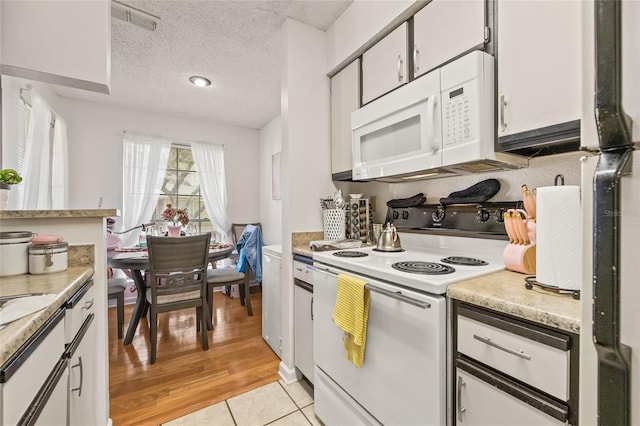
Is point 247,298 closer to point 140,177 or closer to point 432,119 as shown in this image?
point 140,177

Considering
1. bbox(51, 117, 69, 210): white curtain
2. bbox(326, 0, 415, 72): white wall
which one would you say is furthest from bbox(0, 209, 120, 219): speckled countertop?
bbox(51, 117, 69, 210): white curtain

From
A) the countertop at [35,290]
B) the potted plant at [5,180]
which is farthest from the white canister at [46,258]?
the potted plant at [5,180]

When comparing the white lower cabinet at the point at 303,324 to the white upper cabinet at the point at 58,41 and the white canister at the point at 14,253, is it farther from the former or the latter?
the white upper cabinet at the point at 58,41

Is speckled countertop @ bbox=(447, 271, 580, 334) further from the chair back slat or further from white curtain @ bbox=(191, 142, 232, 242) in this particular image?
white curtain @ bbox=(191, 142, 232, 242)

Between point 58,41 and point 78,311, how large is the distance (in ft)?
4.01

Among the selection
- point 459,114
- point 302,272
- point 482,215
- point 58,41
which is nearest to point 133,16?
point 58,41

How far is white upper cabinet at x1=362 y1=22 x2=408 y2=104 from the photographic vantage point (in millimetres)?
1575

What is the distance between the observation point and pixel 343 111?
2027 millimetres

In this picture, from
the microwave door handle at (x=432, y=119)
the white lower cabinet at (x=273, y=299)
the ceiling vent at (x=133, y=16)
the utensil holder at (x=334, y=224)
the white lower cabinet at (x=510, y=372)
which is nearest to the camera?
the white lower cabinet at (x=510, y=372)

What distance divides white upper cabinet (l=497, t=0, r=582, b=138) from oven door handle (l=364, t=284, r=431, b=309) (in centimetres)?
79

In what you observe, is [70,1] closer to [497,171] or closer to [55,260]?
[55,260]

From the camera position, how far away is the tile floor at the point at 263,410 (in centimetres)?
156

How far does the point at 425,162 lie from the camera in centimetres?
141

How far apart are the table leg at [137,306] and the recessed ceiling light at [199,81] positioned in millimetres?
1991
